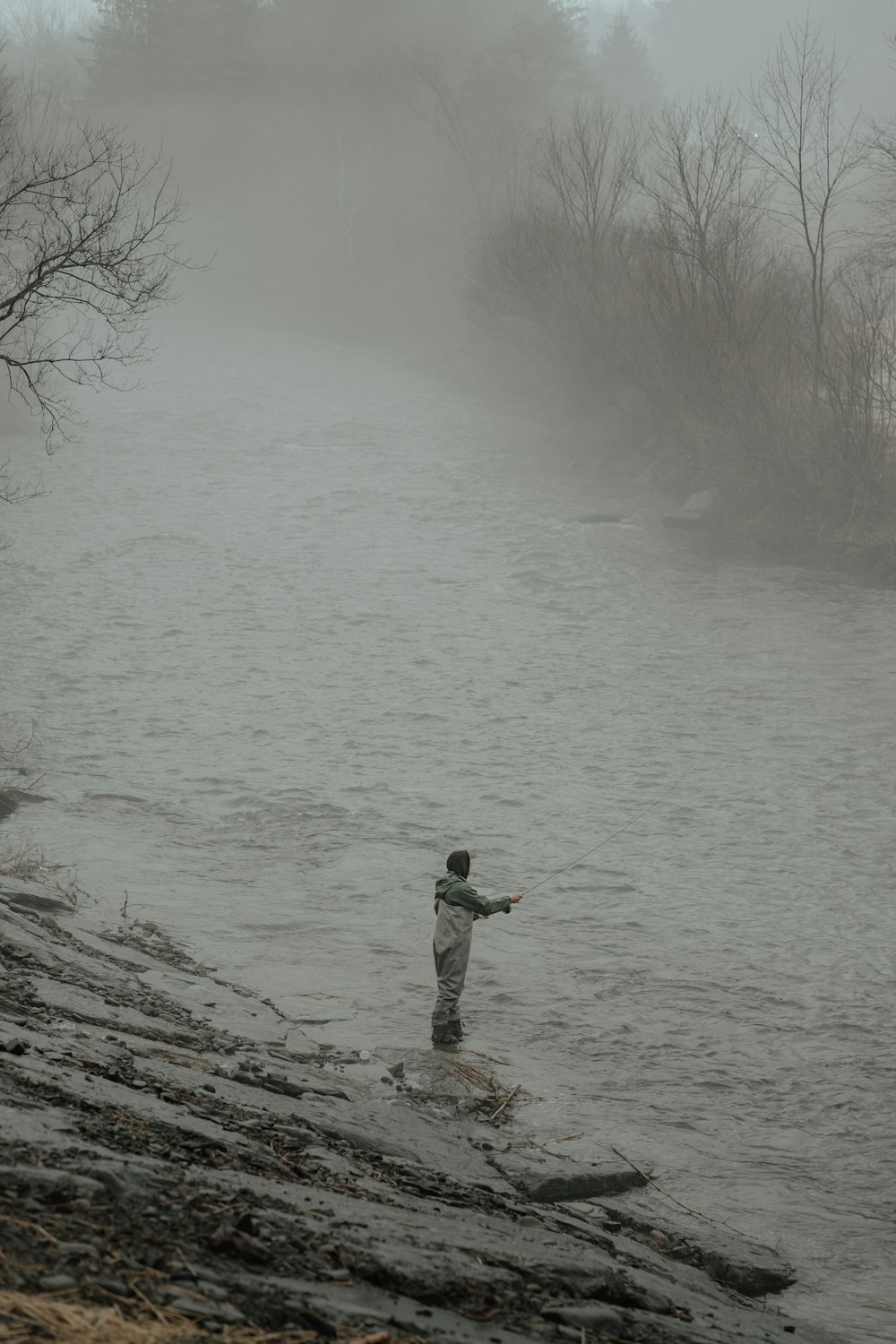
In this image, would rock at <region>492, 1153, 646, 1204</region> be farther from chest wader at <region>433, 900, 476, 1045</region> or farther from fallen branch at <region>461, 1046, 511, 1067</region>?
chest wader at <region>433, 900, 476, 1045</region>

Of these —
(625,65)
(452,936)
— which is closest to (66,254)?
(452,936)

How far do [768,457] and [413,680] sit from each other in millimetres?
10146

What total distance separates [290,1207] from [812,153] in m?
63.9

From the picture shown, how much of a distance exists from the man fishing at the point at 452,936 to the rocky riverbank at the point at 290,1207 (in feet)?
2.88

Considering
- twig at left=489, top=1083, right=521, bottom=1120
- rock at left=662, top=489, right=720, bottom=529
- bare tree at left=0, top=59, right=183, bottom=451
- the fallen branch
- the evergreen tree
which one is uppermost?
the evergreen tree

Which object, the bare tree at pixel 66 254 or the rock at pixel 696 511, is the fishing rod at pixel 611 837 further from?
the rock at pixel 696 511

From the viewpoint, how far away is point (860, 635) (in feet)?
71.6

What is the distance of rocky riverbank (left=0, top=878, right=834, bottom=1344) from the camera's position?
134 inches

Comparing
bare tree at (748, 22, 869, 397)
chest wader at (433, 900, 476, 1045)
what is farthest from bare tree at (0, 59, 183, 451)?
bare tree at (748, 22, 869, 397)

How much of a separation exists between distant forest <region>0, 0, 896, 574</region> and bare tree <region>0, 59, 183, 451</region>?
81 cm

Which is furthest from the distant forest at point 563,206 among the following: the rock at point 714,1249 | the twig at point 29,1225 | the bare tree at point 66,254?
the twig at point 29,1225

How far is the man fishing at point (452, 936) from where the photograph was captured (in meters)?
9.13

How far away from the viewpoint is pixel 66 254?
39.6 ft

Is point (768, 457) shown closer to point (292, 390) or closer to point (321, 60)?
point (292, 390)
